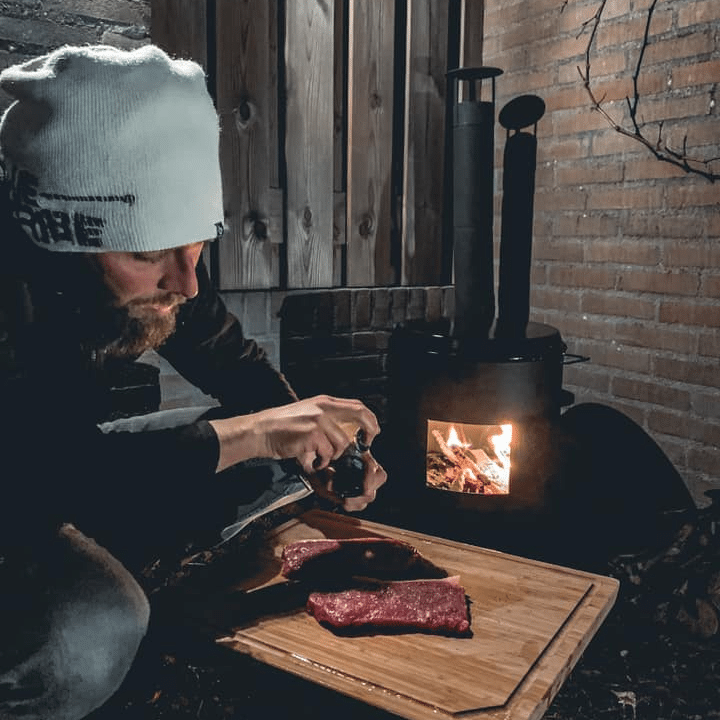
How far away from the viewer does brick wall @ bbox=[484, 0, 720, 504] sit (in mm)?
3475

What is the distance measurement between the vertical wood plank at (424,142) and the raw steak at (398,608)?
2378mm

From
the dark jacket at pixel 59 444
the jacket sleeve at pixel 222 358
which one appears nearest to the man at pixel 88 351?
the dark jacket at pixel 59 444

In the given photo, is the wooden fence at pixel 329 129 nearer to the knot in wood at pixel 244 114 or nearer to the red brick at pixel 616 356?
the knot in wood at pixel 244 114

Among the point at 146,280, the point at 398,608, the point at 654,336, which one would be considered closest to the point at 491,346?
the point at 654,336

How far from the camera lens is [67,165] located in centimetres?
181

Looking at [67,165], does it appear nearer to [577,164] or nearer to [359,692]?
[359,692]

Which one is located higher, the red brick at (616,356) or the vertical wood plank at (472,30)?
the vertical wood plank at (472,30)

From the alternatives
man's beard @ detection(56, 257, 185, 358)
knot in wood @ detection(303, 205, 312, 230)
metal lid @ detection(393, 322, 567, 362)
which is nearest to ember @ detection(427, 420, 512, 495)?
metal lid @ detection(393, 322, 567, 362)

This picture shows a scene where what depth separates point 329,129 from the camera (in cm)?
399

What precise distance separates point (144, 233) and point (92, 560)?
84 cm

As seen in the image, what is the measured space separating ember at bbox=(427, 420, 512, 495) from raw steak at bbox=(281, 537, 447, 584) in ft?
3.02

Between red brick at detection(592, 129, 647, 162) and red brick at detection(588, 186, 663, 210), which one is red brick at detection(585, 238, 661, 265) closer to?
red brick at detection(588, 186, 663, 210)

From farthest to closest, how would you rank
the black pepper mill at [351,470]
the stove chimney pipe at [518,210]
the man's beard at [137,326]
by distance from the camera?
the stove chimney pipe at [518,210] → the black pepper mill at [351,470] → the man's beard at [137,326]

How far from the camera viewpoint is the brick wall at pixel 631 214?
3.47 metres
